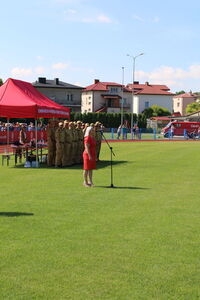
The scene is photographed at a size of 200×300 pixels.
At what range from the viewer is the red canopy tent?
17.5 m

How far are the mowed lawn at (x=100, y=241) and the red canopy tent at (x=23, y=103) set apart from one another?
226 inches

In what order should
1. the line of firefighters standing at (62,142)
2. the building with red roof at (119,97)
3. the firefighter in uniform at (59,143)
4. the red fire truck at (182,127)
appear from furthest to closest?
the building with red roof at (119,97) → the red fire truck at (182,127) → the line of firefighters standing at (62,142) → the firefighter in uniform at (59,143)

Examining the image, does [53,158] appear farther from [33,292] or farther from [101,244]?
[33,292]

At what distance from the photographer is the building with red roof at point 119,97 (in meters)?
106

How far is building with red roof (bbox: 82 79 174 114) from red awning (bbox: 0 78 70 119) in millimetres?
81221

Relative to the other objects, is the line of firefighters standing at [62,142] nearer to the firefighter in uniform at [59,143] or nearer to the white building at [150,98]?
the firefighter in uniform at [59,143]

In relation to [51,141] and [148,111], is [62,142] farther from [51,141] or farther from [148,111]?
[148,111]

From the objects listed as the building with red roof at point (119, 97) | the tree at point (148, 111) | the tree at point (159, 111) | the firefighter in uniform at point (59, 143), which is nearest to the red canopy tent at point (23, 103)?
the firefighter in uniform at point (59, 143)

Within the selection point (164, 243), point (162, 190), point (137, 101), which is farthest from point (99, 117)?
point (164, 243)

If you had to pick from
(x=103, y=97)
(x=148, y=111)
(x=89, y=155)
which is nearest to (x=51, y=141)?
(x=89, y=155)

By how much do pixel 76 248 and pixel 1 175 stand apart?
364 inches

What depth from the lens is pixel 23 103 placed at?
17.7 m

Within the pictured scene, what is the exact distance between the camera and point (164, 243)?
6.57 m

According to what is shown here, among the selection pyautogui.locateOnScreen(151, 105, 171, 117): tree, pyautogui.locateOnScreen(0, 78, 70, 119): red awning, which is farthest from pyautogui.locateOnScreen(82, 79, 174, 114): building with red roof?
pyautogui.locateOnScreen(0, 78, 70, 119): red awning
